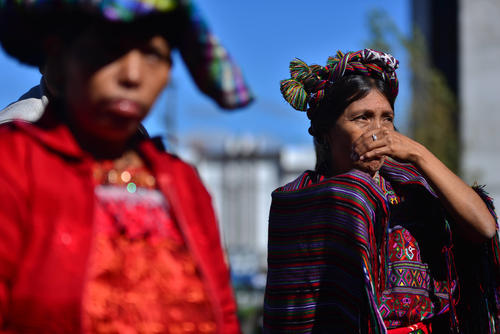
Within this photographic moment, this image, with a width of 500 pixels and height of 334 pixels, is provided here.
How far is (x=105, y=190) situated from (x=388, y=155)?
1.40m

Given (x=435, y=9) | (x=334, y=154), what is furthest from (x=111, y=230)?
(x=435, y=9)

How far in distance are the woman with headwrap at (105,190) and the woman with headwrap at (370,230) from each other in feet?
3.03

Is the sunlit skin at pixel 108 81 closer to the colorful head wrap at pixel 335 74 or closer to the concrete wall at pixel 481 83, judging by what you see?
the colorful head wrap at pixel 335 74

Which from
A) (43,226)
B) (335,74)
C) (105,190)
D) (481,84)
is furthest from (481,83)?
(43,226)

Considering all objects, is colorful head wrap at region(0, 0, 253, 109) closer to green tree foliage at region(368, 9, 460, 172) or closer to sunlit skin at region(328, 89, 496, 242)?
sunlit skin at region(328, 89, 496, 242)

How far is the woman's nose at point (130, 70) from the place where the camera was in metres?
1.51

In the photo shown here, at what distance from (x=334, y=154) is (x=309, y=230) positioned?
0.36 metres

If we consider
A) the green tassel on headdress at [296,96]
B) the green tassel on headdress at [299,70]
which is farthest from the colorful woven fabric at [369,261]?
the green tassel on headdress at [299,70]

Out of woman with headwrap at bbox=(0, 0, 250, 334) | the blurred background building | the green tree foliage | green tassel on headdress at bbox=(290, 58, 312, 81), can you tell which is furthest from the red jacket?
the blurred background building

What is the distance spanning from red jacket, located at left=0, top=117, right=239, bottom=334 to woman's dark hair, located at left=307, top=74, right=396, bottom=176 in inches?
56.8

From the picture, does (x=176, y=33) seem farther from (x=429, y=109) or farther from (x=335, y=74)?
(x=429, y=109)

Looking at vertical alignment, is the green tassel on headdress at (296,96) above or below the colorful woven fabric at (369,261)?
above

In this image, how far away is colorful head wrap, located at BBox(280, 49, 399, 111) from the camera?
282cm

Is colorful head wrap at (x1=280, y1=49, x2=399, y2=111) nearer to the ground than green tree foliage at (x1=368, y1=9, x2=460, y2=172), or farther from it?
nearer to the ground
